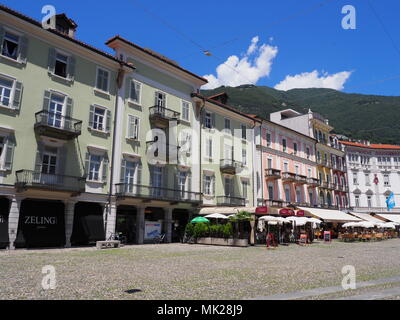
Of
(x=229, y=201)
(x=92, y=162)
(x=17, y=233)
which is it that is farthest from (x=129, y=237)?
(x=229, y=201)

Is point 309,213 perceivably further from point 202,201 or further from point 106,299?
point 106,299

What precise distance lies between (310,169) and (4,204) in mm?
38218

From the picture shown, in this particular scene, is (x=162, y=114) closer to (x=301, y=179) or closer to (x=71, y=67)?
(x=71, y=67)

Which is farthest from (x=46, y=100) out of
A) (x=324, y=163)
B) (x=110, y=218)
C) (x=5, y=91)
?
(x=324, y=163)

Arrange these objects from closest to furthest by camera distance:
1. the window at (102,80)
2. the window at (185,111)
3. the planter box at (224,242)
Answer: the planter box at (224,242), the window at (102,80), the window at (185,111)

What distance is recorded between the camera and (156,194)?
26.8 meters

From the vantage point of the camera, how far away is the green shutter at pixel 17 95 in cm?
1993

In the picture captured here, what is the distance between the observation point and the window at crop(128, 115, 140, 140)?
26017 millimetres

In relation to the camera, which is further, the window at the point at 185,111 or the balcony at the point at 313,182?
the balcony at the point at 313,182

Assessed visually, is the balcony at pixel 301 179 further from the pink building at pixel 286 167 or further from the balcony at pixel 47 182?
the balcony at pixel 47 182

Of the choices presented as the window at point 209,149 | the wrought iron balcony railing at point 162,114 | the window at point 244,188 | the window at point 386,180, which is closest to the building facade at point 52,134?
the wrought iron balcony railing at point 162,114

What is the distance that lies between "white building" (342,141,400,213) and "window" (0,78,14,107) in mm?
51199

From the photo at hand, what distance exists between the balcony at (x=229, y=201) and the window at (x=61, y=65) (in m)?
17.7

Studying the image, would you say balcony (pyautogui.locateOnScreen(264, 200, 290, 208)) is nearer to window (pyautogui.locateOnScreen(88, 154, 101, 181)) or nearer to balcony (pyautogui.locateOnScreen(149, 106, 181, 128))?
balcony (pyautogui.locateOnScreen(149, 106, 181, 128))
